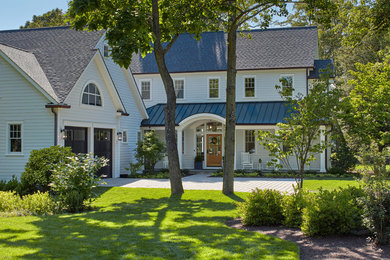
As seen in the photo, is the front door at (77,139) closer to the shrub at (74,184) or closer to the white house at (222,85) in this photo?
the shrub at (74,184)

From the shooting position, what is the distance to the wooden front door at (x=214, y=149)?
26234mm

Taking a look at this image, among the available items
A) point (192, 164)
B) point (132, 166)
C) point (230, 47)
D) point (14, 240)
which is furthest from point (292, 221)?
point (192, 164)

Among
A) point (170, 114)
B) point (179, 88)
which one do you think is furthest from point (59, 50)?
point (179, 88)

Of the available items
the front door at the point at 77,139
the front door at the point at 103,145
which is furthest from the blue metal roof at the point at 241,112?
the front door at the point at 77,139

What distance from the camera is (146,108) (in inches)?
1062

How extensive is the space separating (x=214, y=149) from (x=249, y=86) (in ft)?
15.1

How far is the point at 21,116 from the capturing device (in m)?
16.7

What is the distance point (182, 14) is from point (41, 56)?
8.79 meters

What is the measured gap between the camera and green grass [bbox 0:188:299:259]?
6.35 metres

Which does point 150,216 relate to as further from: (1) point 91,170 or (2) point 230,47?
(2) point 230,47

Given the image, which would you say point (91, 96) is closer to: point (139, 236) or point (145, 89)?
point (145, 89)

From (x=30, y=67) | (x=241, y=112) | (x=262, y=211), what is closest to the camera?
(x=262, y=211)

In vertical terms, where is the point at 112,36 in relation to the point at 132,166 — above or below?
above

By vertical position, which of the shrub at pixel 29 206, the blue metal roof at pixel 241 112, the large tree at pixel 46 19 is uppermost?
the large tree at pixel 46 19
